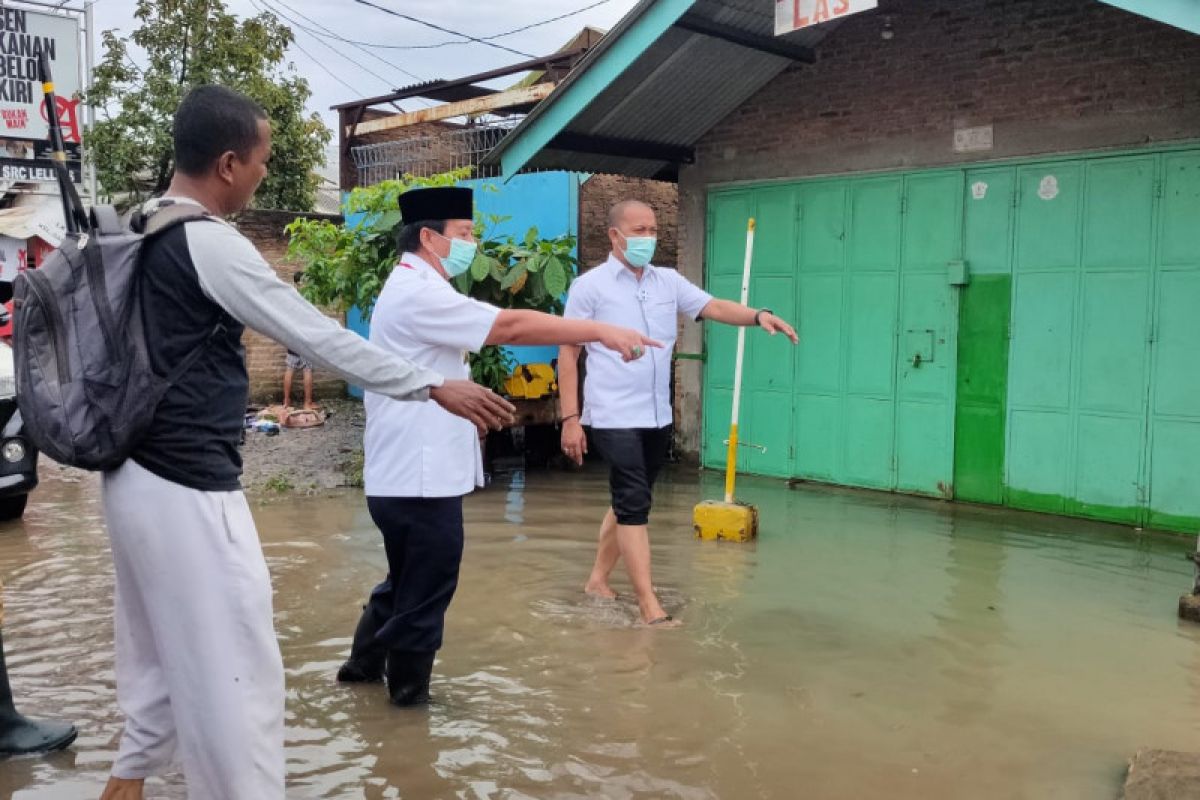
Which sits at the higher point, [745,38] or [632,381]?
[745,38]

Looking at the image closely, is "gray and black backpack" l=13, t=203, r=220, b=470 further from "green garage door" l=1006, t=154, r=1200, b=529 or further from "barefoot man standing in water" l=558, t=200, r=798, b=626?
"green garage door" l=1006, t=154, r=1200, b=529

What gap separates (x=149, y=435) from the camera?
2.38 meters

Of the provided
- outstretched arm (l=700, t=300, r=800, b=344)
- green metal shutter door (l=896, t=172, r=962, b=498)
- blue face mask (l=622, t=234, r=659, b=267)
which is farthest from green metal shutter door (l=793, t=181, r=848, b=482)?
blue face mask (l=622, t=234, r=659, b=267)

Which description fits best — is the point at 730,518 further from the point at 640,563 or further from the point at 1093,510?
the point at 1093,510

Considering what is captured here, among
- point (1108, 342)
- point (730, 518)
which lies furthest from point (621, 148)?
point (1108, 342)

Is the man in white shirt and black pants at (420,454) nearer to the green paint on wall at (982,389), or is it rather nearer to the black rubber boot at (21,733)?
the black rubber boot at (21,733)

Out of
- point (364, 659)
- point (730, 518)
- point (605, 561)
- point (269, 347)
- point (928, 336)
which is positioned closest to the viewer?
point (364, 659)

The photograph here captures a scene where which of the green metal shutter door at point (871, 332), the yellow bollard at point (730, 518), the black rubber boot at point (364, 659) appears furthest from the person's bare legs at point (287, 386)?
the black rubber boot at point (364, 659)

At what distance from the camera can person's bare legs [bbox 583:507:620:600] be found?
17.8 feet

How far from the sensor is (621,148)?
9.68 meters

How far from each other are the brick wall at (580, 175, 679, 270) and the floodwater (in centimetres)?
451

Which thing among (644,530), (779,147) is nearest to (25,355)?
(644,530)

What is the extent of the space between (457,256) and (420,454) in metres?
0.76

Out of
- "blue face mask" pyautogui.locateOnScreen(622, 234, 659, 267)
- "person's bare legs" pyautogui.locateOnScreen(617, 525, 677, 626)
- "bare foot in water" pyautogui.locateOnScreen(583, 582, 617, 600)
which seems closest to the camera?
"person's bare legs" pyautogui.locateOnScreen(617, 525, 677, 626)
